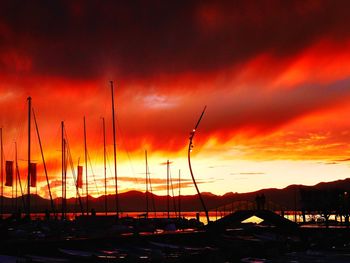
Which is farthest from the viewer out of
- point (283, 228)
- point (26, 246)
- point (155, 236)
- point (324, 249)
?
point (283, 228)

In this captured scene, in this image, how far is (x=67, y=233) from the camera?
6350 centimetres

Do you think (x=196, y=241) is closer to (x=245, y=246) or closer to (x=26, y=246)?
(x=245, y=246)

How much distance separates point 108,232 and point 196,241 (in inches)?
418

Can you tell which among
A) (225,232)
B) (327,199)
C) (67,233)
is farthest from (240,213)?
(327,199)

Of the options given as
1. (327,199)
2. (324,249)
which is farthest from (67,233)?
(327,199)

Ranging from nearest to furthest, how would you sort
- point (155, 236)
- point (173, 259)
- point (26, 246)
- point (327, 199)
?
point (173, 259) < point (26, 246) < point (155, 236) < point (327, 199)

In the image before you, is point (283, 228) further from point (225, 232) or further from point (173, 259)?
point (173, 259)

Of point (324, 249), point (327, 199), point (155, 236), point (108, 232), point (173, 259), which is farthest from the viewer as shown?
point (327, 199)

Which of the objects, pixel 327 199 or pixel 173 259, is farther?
pixel 327 199

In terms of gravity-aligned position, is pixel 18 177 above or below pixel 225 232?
above

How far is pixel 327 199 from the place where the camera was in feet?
333

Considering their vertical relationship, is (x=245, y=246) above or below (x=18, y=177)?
below

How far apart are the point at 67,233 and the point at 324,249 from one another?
3014 cm

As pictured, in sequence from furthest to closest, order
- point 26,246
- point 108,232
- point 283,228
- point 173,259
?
1. point 283,228
2. point 108,232
3. point 26,246
4. point 173,259
